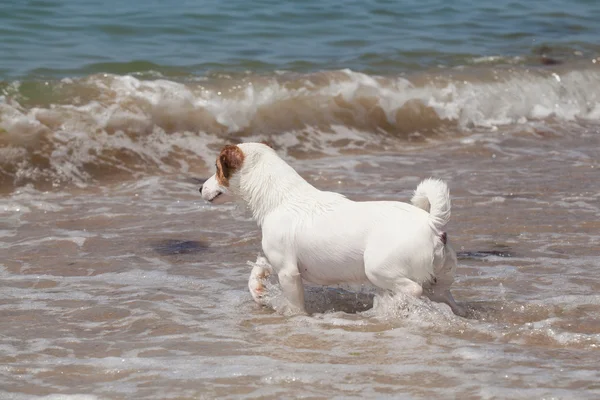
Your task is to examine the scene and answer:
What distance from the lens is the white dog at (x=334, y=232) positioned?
577cm

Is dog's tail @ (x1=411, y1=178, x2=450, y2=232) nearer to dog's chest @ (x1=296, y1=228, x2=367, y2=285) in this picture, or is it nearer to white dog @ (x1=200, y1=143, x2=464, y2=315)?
white dog @ (x1=200, y1=143, x2=464, y2=315)

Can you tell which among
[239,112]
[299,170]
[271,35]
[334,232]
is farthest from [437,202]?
[271,35]

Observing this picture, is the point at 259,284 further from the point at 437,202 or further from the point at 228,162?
the point at 437,202

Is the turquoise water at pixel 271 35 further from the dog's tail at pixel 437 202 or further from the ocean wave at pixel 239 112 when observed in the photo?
the dog's tail at pixel 437 202

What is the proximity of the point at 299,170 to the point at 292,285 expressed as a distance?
16.3 ft

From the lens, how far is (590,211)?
8977 mm

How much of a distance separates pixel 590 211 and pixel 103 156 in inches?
207

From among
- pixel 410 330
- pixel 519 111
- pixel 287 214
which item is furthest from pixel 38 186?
pixel 519 111

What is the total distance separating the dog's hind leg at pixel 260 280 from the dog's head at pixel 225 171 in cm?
51

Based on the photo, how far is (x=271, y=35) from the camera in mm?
17234

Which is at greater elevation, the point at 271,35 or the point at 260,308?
the point at 271,35

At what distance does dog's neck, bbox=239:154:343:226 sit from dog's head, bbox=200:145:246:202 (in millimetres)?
65

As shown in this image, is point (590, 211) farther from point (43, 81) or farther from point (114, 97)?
point (43, 81)

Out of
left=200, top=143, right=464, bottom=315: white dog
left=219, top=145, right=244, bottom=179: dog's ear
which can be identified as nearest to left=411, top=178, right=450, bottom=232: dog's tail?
left=200, top=143, right=464, bottom=315: white dog
